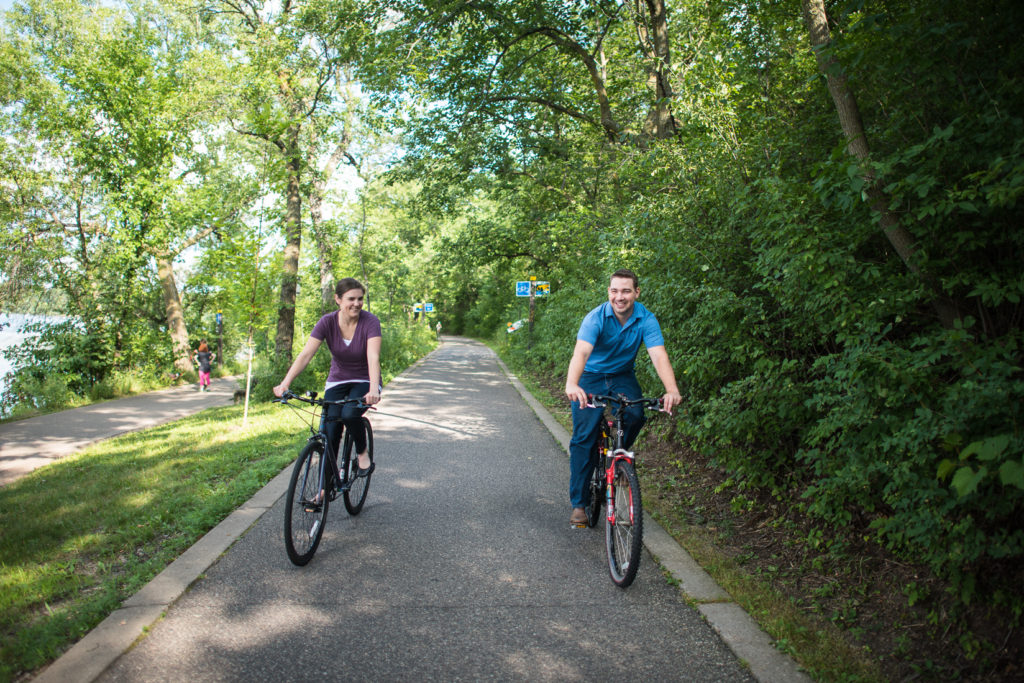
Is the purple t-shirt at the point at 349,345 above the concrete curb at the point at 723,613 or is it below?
above

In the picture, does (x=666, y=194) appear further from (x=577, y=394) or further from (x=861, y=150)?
(x=577, y=394)

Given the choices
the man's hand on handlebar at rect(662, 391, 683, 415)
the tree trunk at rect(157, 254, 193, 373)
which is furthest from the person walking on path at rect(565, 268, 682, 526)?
the tree trunk at rect(157, 254, 193, 373)

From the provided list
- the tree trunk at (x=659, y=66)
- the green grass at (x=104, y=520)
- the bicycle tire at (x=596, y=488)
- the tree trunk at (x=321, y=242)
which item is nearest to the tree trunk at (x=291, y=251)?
the tree trunk at (x=321, y=242)

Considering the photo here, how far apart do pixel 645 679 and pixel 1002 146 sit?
9.30 ft

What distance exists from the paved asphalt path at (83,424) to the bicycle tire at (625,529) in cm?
788

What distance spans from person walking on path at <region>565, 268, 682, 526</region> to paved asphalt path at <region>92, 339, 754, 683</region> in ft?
2.83

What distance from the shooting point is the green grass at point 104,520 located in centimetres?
337

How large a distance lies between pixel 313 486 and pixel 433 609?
4.52 ft

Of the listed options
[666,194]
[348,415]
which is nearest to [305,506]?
[348,415]

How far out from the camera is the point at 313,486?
14.4ft

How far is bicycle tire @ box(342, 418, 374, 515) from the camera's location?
500 centimetres

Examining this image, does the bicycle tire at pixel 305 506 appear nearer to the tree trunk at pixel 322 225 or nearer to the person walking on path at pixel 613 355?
the person walking on path at pixel 613 355

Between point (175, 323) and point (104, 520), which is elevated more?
point (175, 323)

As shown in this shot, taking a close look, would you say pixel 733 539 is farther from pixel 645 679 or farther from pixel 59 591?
pixel 59 591
